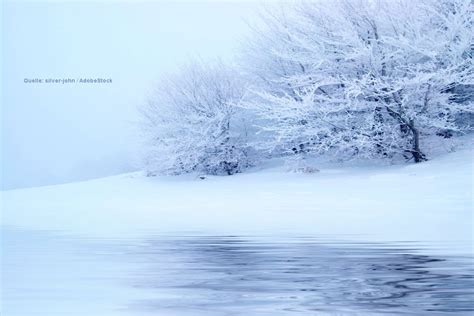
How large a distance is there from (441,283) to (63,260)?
2.40 meters

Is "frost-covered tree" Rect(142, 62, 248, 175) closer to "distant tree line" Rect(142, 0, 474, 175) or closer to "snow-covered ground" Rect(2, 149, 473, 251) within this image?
"distant tree line" Rect(142, 0, 474, 175)

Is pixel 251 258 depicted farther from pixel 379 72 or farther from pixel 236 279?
pixel 379 72

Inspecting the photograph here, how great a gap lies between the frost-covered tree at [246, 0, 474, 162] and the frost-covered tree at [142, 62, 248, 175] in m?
2.62

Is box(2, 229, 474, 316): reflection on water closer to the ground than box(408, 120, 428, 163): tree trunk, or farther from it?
closer to the ground

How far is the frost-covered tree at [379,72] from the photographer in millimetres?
14875

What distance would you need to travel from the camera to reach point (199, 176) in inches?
742

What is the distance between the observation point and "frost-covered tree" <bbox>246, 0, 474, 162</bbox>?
14.9 meters

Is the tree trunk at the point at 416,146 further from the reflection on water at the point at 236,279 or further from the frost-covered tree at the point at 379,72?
the reflection on water at the point at 236,279

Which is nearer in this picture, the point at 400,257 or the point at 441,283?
the point at 441,283

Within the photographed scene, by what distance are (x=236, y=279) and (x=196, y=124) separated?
1596 cm

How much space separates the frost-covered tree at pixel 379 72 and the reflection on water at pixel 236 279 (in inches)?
396

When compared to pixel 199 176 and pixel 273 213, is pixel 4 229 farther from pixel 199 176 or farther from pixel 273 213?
pixel 199 176

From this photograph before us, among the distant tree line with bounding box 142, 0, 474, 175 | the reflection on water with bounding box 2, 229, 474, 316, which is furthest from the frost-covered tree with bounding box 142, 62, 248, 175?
the reflection on water with bounding box 2, 229, 474, 316

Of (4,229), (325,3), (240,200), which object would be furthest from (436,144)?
(4,229)
